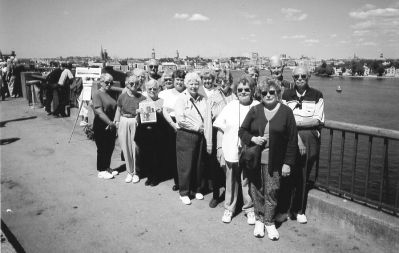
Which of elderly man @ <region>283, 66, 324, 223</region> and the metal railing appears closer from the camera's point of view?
the metal railing

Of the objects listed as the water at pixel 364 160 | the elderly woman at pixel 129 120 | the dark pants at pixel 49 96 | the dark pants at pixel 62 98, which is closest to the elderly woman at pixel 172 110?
the elderly woman at pixel 129 120

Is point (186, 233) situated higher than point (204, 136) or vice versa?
point (204, 136)

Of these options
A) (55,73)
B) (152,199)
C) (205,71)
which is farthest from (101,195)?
(55,73)

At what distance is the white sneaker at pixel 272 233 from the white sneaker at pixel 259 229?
6 cm

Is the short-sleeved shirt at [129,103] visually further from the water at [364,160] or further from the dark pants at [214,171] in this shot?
the water at [364,160]

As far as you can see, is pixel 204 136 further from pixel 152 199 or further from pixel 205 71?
pixel 152 199

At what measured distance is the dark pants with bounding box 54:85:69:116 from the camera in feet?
38.0

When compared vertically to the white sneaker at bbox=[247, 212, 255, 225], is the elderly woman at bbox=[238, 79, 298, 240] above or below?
above

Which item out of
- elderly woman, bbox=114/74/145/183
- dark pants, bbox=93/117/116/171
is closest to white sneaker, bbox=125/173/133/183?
elderly woman, bbox=114/74/145/183

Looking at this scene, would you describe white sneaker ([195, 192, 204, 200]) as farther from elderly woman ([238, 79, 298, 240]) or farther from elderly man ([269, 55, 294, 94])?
elderly man ([269, 55, 294, 94])

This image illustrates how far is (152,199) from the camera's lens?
4.88 meters

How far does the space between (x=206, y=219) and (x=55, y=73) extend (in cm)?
1018

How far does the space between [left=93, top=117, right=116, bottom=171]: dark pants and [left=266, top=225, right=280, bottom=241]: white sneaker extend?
3.34 m

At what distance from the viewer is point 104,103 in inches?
217
